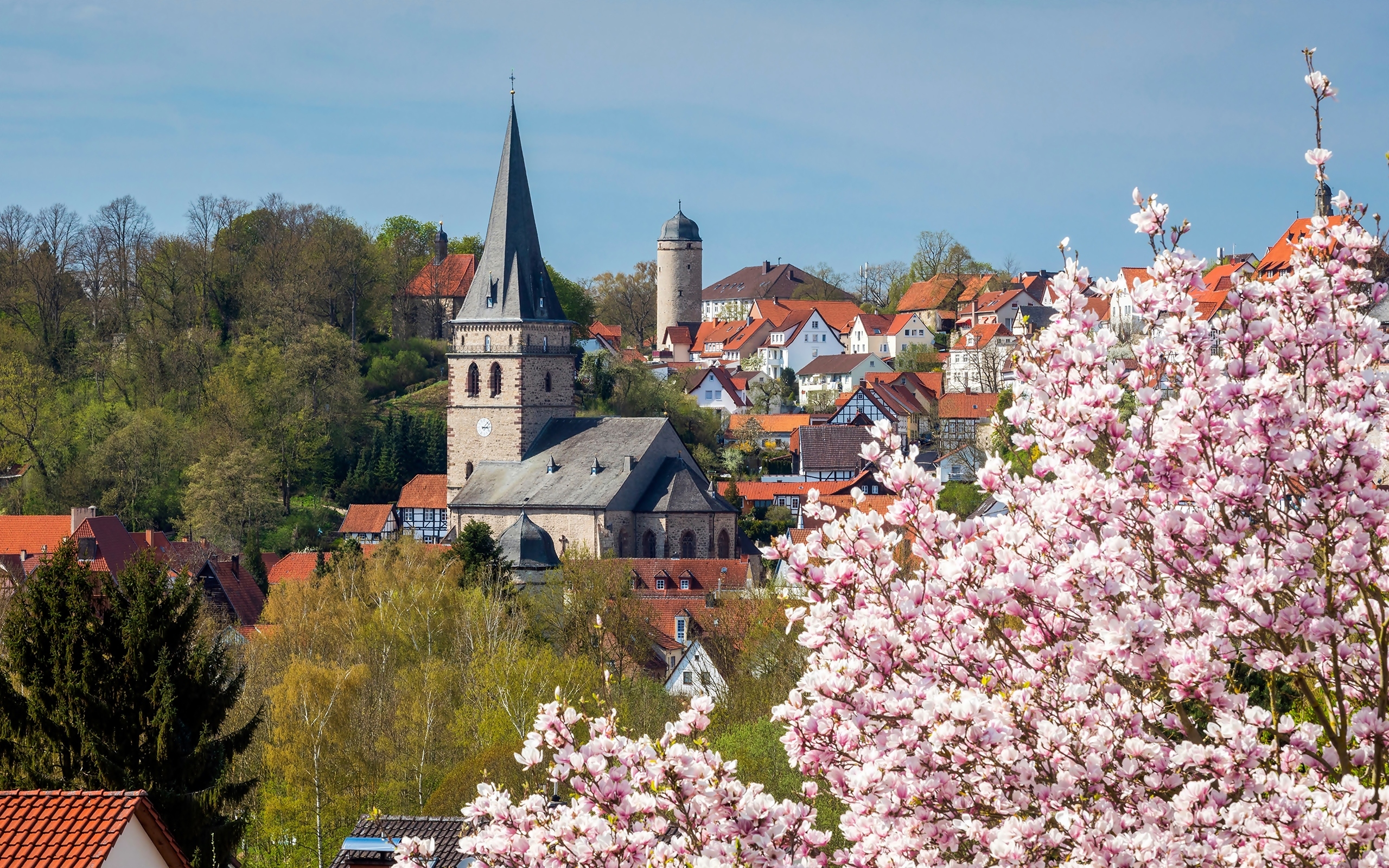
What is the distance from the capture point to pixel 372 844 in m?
15.8

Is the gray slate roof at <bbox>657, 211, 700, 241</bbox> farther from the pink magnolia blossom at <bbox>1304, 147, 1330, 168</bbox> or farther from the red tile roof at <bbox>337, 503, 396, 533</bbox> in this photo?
the pink magnolia blossom at <bbox>1304, 147, 1330, 168</bbox>

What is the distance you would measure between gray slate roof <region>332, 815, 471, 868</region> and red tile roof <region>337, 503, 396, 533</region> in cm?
4441

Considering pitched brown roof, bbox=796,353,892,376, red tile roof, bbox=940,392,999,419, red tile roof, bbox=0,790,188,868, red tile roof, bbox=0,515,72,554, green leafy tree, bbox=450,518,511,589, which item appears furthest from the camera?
pitched brown roof, bbox=796,353,892,376

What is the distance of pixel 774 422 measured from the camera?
275ft

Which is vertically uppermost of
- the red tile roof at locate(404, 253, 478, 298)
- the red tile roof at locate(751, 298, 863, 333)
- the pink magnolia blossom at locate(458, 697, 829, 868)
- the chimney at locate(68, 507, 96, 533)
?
the red tile roof at locate(751, 298, 863, 333)

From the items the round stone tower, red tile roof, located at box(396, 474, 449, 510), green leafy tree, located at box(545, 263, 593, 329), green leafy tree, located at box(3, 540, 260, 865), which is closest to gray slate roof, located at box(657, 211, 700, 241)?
the round stone tower

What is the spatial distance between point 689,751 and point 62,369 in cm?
6748

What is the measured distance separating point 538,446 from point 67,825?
43247 mm

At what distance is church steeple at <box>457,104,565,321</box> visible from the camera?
53.5 meters

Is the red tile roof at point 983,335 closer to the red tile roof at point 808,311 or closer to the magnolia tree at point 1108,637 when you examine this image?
the red tile roof at point 808,311

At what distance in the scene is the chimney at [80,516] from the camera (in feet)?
161

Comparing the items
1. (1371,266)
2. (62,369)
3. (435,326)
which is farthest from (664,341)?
(1371,266)

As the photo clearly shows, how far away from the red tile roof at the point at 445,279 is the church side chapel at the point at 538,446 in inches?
1078

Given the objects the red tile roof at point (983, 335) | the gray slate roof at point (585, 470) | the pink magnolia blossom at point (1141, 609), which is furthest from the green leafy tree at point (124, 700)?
the red tile roof at point (983, 335)
